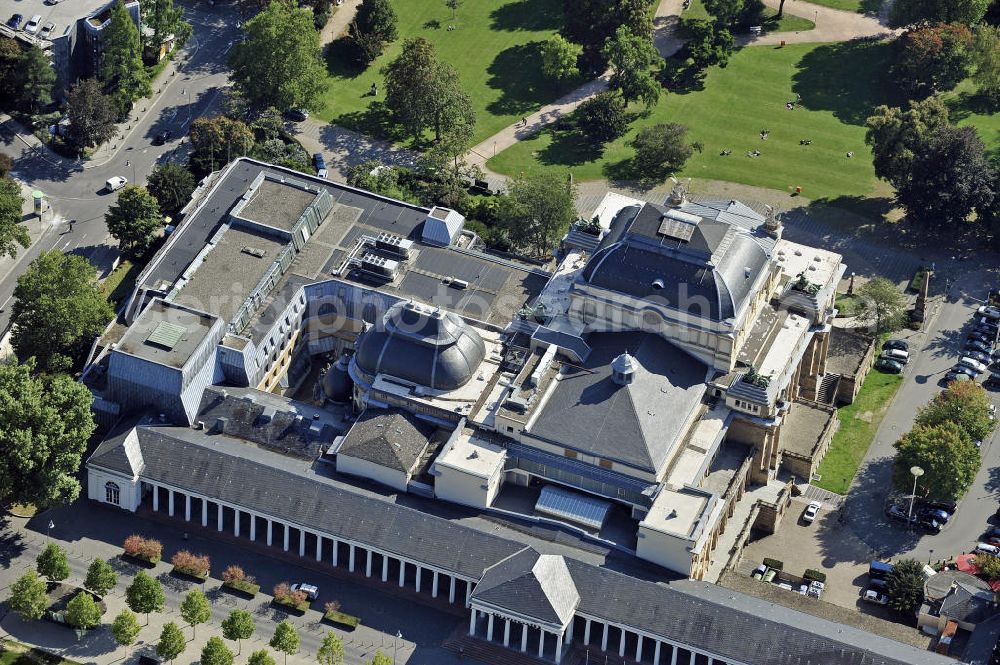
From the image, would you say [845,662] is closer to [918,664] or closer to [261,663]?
[918,664]

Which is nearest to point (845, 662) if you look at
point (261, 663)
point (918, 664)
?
point (918, 664)
